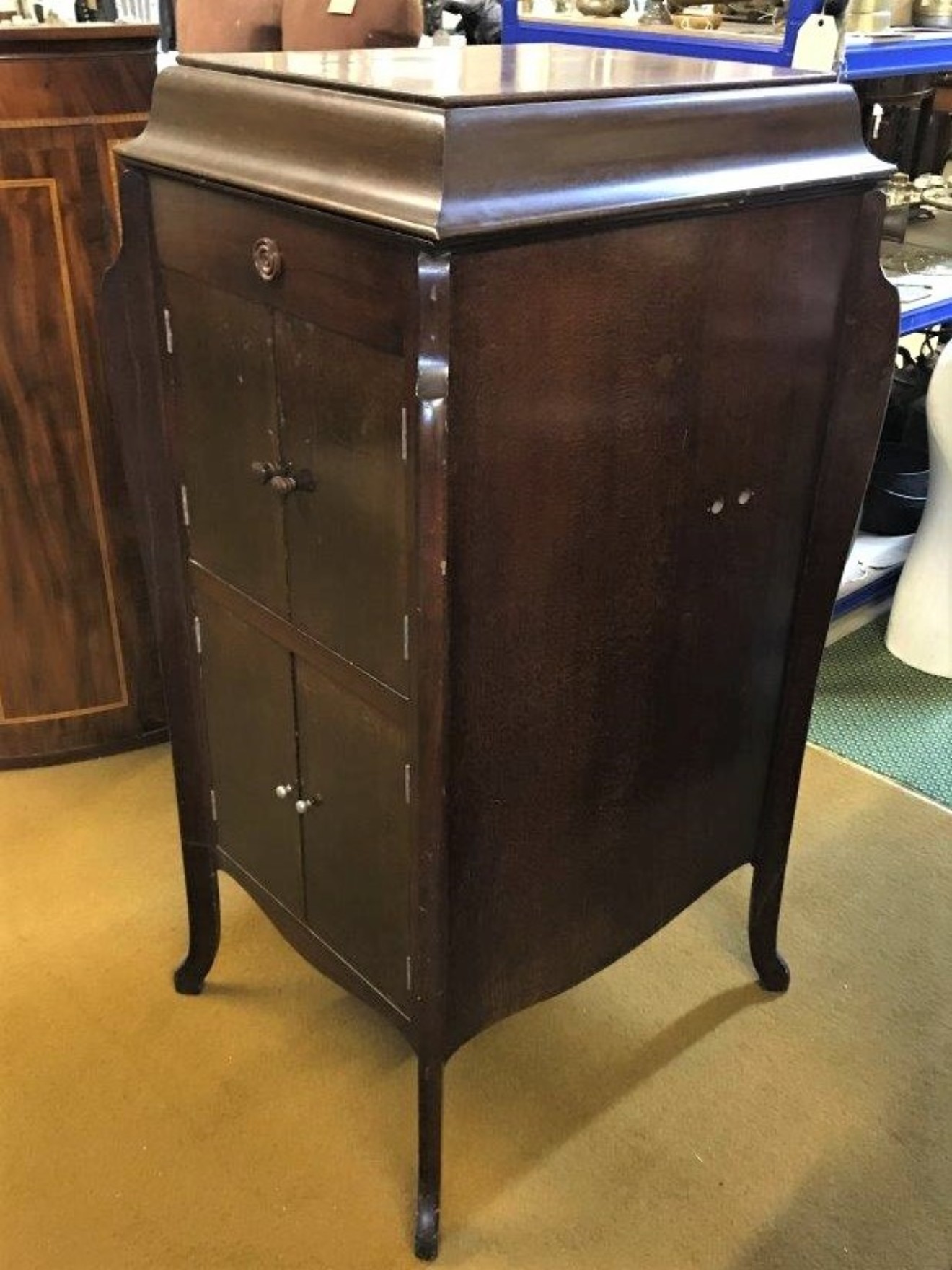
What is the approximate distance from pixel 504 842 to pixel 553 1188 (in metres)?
0.48

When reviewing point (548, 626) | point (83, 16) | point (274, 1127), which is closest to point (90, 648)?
point (274, 1127)

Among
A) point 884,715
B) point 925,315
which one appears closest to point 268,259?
point 925,315

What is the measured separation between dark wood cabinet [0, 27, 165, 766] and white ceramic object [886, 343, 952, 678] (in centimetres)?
143

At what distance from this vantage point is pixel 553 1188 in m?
1.38

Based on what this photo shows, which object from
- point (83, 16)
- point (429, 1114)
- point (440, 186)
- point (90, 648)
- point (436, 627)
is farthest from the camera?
point (83, 16)

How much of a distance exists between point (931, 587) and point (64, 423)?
160 cm

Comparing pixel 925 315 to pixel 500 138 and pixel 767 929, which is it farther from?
pixel 500 138

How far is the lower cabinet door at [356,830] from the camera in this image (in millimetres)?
1144

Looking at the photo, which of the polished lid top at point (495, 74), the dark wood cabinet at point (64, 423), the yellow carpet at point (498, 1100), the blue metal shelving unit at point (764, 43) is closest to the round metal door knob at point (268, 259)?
the polished lid top at point (495, 74)

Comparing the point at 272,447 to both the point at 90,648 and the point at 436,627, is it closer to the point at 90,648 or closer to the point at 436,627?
the point at 436,627

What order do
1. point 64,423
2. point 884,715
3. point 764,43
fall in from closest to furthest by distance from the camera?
point 764,43
point 64,423
point 884,715

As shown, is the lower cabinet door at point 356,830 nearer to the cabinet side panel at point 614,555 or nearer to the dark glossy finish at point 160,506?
the cabinet side panel at point 614,555

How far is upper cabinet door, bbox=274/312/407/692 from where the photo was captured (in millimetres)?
966

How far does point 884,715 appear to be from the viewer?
2250mm
